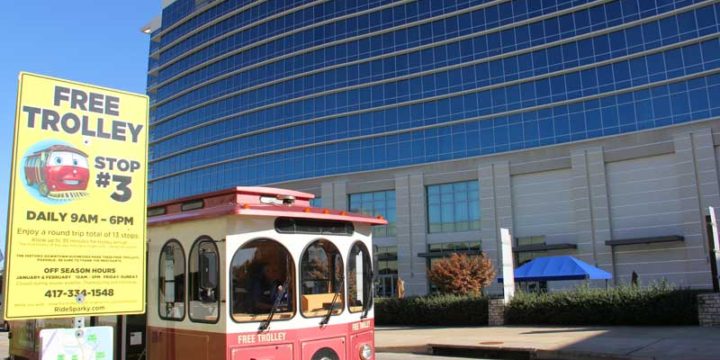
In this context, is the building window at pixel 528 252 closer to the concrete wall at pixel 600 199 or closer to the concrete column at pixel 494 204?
the concrete wall at pixel 600 199

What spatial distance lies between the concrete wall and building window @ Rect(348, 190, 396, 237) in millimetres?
1007

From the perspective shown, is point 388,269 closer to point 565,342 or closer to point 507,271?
point 507,271

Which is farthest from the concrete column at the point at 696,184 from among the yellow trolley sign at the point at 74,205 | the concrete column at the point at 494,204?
the yellow trolley sign at the point at 74,205

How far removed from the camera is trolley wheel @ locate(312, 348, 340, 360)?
684 cm

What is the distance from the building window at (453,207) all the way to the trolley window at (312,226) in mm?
38088

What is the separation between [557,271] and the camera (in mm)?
22828

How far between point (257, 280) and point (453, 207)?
40102 millimetres

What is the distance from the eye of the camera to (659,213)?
124 ft

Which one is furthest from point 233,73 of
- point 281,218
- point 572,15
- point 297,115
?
point 281,218

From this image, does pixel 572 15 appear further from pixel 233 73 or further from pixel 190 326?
pixel 190 326

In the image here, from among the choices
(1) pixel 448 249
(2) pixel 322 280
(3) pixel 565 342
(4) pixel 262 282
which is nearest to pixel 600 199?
(1) pixel 448 249

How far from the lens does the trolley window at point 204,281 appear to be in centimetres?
651

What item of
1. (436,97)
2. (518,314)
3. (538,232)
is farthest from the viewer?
(436,97)

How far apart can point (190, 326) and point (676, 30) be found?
40691 mm
